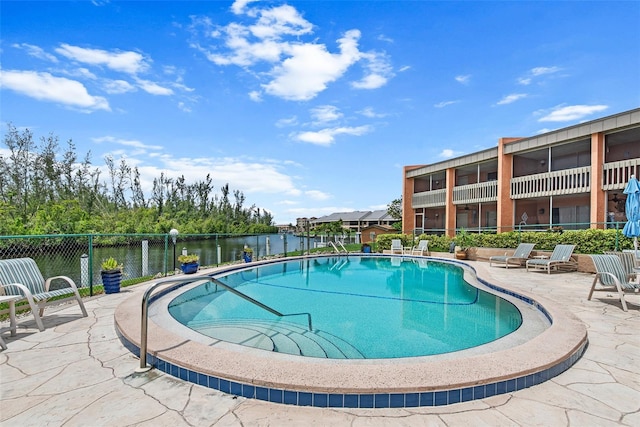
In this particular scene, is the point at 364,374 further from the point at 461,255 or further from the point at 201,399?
the point at 461,255

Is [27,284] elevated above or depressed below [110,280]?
above

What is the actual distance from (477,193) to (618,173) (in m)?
6.36

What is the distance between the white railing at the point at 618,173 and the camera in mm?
12195

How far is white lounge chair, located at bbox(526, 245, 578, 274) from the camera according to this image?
9188mm

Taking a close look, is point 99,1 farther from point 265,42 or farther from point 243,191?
point 243,191

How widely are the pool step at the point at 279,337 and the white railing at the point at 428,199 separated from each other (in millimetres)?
17723

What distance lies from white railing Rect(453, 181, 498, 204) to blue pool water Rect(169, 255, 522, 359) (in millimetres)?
9591

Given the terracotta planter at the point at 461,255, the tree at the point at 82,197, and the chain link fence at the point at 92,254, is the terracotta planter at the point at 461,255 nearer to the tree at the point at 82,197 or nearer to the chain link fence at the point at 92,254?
the chain link fence at the point at 92,254

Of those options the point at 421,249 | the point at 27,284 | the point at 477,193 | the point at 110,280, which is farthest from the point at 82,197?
the point at 477,193

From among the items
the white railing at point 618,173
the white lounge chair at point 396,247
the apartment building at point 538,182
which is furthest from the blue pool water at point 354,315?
the white railing at point 618,173

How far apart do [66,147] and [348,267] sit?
29.5 meters

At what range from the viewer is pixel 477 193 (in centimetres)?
1828

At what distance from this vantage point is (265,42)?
10398 mm

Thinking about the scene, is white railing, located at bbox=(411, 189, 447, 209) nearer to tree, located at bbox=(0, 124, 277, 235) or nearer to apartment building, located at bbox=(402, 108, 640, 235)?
apartment building, located at bbox=(402, 108, 640, 235)
